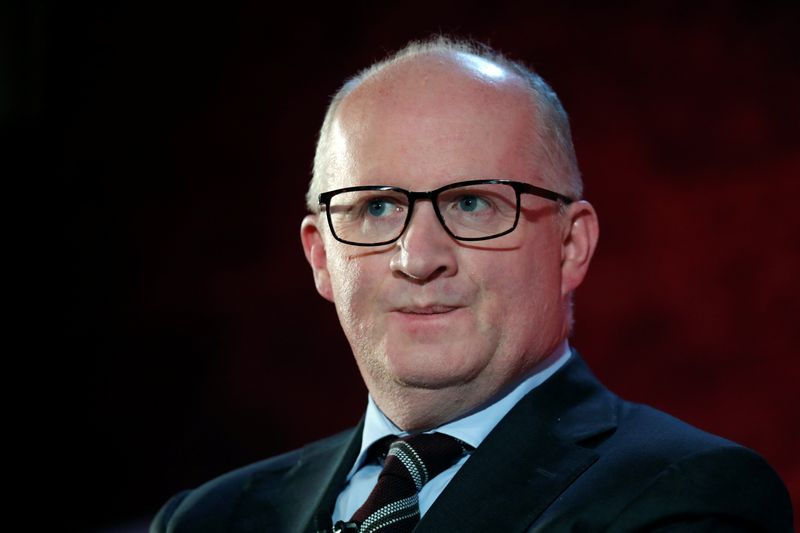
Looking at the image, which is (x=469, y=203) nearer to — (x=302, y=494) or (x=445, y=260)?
(x=445, y=260)

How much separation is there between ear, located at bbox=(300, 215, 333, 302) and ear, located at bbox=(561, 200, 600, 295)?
20.3 inches

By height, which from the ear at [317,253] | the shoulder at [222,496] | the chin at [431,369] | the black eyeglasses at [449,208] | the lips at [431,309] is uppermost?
the black eyeglasses at [449,208]

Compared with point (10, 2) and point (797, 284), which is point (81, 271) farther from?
point (797, 284)

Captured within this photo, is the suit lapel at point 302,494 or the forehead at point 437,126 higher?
the forehead at point 437,126

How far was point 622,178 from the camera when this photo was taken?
352 cm

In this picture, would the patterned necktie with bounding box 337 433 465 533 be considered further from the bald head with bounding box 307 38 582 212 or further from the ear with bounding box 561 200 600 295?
the bald head with bounding box 307 38 582 212

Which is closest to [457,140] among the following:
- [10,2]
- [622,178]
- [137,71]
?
[622,178]

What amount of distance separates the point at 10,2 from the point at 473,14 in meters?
1.83

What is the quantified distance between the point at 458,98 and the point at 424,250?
A: 328 mm

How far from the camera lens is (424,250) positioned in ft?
6.52

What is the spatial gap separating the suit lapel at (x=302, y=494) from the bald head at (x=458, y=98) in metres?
0.61

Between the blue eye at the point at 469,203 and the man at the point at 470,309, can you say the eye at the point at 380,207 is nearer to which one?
the man at the point at 470,309

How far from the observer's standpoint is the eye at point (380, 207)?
6.86 ft

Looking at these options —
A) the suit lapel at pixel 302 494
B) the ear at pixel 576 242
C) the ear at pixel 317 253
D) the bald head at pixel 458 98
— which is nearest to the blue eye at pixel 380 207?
the bald head at pixel 458 98
